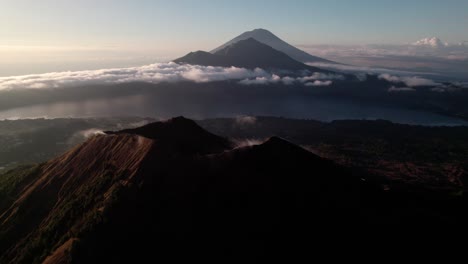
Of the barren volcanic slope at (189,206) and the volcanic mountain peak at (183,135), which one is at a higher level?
the volcanic mountain peak at (183,135)

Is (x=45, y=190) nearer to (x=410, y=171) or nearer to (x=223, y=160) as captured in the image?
(x=223, y=160)

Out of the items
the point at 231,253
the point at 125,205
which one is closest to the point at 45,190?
the point at 125,205

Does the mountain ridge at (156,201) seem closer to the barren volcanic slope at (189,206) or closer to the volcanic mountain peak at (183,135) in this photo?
the barren volcanic slope at (189,206)

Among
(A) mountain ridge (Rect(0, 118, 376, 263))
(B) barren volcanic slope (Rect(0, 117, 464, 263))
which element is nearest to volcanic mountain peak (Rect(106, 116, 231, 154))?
(B) barren volcanic slope (Rect(0, 117, 464, 263))

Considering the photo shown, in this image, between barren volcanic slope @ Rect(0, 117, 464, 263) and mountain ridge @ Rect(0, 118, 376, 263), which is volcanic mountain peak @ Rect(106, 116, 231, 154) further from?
mountain ridge @ Rect(0, 118, 376, 263)

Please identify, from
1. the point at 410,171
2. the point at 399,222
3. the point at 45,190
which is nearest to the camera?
the point at 399,222

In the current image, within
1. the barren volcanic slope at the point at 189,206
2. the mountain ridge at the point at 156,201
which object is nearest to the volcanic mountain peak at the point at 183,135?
the barren volcanic slope at the point at 189,206

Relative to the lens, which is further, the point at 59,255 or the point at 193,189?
the point at 193,189

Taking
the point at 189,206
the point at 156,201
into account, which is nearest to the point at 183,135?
the point at 156,201
